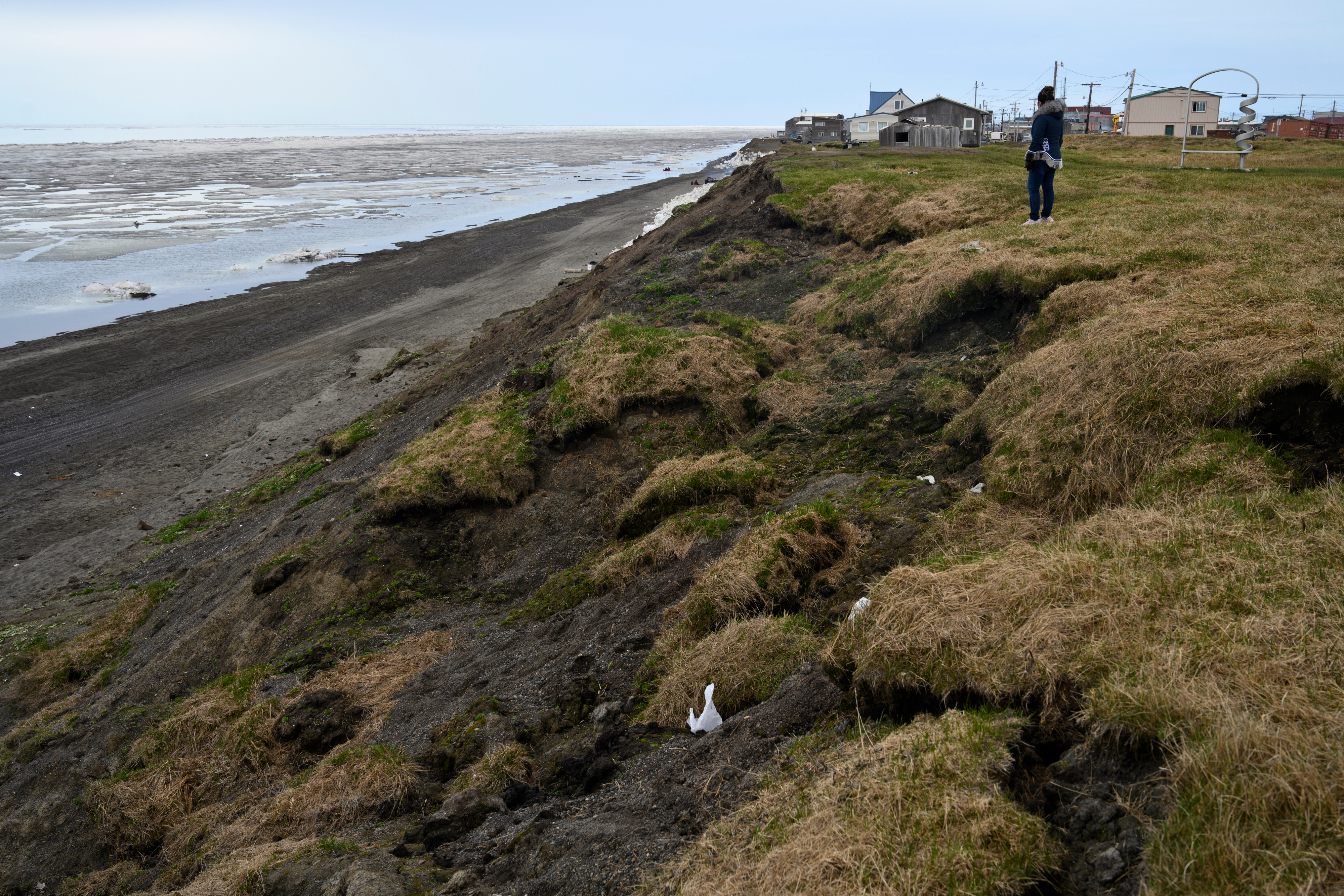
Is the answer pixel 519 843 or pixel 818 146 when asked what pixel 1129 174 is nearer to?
pixel 519 843

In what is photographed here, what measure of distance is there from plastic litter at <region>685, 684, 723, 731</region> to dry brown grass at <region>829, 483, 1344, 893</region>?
1.12m

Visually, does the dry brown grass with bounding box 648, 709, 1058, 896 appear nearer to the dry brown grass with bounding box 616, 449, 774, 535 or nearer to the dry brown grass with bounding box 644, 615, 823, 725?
the dry brown grass with bounding box 644, 615, 823, 725

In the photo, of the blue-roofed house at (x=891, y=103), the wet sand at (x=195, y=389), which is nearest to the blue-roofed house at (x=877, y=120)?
the blue-roofed house at (x=891, y=103)

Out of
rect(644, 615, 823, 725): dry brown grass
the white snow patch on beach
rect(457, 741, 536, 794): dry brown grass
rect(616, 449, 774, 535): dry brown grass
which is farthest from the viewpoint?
the white snow patch on beach

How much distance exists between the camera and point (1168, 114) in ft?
183

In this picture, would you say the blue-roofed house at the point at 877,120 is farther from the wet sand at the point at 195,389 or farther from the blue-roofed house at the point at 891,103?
the wet sand at the point at 195,389

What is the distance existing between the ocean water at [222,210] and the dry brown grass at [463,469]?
23344 mm

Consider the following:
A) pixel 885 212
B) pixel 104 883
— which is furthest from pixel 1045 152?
pixel 104 883

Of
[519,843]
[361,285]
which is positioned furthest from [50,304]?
[519,843]

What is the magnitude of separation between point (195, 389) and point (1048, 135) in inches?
896

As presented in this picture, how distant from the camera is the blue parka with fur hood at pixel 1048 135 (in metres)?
11.9

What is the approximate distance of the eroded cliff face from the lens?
4.68 meters

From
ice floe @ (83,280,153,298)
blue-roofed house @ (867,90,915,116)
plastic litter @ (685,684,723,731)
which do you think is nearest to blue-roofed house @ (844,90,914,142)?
blue-roofed house @ (867,90,915,116)

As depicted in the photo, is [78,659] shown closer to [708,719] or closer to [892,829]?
[708,719]
